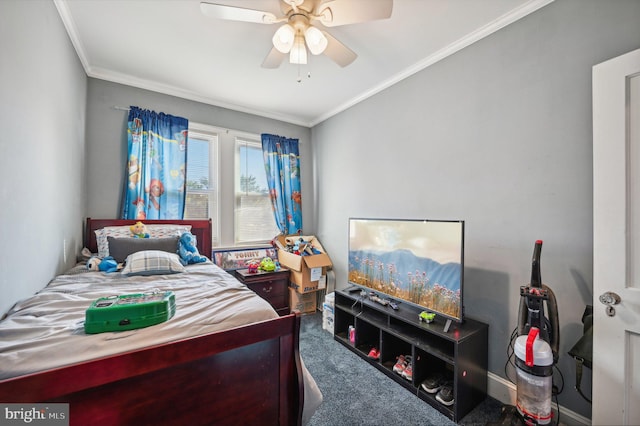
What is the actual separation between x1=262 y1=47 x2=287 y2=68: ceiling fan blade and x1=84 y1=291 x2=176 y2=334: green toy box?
1.64 m

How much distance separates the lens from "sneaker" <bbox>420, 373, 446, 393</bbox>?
1832 millimetres

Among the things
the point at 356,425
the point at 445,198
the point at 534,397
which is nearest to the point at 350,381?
the point at 356,425

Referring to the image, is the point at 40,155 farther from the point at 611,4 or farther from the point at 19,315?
the point at 611,4

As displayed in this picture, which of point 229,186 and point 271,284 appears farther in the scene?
point 229,186

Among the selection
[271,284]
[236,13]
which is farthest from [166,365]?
[271,284]

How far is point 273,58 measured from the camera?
1871mm

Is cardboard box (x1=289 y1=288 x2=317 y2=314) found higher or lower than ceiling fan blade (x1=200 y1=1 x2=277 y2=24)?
lower

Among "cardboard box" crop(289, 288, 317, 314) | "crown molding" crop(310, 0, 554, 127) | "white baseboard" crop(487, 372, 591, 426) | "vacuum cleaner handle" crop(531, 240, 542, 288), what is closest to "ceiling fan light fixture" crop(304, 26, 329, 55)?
"crown molding" crop(310, 0, 554, 127)

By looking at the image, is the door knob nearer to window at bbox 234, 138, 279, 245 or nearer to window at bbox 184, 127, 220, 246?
window at bbox 234, 138, 279, 245

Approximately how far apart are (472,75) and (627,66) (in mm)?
913

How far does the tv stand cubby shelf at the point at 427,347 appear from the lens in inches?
66.1

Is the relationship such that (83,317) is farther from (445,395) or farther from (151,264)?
(445,395)

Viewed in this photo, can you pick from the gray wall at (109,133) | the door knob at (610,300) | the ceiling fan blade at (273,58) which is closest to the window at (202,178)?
the gray wall at (109,133)

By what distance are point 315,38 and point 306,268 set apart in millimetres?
2303
